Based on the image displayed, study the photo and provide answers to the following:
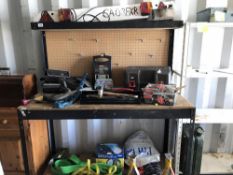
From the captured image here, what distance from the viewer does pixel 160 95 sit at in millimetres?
1339

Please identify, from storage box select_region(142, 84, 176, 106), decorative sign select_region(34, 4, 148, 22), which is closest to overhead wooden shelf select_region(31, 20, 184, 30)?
decorative sign select_region(34, 4, 148, 22)

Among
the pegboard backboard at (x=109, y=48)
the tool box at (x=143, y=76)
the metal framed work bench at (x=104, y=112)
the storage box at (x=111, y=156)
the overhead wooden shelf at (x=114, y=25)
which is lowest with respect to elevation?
the storage box at (x=111, y=156)

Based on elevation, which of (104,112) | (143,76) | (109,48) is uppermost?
(109,48)

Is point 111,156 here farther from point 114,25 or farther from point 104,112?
point 114,25

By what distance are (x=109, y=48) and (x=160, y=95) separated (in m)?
0.65

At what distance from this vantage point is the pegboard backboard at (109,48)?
5.65 feet

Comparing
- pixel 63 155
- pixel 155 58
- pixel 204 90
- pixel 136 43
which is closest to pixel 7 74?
Result: pixel 63 155

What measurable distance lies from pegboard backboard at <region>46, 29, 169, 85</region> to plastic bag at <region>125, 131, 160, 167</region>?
0.51 m

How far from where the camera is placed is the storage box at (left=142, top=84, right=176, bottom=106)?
133 centimetres

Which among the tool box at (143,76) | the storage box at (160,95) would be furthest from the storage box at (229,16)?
the storage box at (160,95)

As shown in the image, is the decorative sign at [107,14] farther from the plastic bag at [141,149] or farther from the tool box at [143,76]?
the plastic bag at [141,149]

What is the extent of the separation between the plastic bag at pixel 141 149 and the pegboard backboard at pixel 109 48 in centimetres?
51

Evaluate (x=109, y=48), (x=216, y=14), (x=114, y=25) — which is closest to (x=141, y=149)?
(x=109, y=48)

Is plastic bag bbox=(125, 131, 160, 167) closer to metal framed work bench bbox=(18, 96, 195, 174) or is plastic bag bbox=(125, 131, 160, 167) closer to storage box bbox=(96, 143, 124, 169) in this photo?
storage box bbox=(96, 143, 124, 169)
